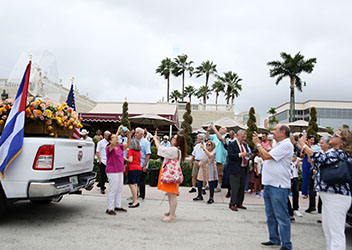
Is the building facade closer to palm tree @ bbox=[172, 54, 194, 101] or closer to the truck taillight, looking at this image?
palm tree @ bbox=[172, 54, 194, 101]

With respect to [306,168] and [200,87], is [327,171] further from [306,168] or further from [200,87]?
[200,87]

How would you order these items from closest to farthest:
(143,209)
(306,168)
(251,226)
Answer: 1. (251,226)
2. (143,209)
3. (306,168)

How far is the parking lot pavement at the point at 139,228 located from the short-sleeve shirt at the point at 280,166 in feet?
3.51

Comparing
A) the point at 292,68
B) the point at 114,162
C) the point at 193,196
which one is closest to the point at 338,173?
the point at 114,162

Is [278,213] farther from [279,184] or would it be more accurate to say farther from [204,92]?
[204,92]

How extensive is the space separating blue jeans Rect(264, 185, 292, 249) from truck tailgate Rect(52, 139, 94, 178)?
338cm

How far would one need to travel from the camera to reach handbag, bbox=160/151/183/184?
15.8 feet

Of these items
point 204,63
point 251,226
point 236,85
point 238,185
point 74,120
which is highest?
point 204,63

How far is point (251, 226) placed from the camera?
192 inches

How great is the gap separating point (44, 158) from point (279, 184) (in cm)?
366

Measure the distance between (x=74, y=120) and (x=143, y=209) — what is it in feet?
8.46

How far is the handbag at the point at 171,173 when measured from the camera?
480 centimetres

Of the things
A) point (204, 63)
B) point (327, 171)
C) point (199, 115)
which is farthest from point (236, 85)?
point (327, 171)

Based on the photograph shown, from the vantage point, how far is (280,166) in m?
3.71
